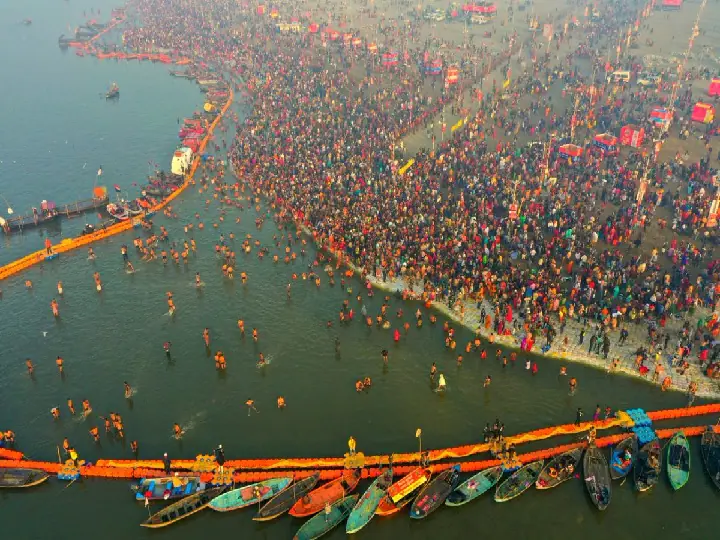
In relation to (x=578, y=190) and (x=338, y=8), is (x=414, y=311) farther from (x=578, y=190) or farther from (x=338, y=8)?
(x=338, y=8)

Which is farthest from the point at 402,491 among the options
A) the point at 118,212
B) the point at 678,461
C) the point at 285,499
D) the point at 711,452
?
the point at 118,212

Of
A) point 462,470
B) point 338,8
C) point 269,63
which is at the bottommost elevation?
point 462,470

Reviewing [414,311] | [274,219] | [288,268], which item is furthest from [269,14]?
[414,311]

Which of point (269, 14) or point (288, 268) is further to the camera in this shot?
point (269, 14)

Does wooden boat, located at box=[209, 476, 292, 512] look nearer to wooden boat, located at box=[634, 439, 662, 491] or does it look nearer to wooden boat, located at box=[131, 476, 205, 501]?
wooden boat, located at box=[131, 476, 205, 501]

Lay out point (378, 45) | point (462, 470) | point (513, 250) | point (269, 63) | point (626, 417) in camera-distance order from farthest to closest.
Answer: point (378, 45) < point (269, 63) < point (513, 250) < point (626, 417) < point (462, 470)

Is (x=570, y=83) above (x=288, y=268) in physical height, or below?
above
